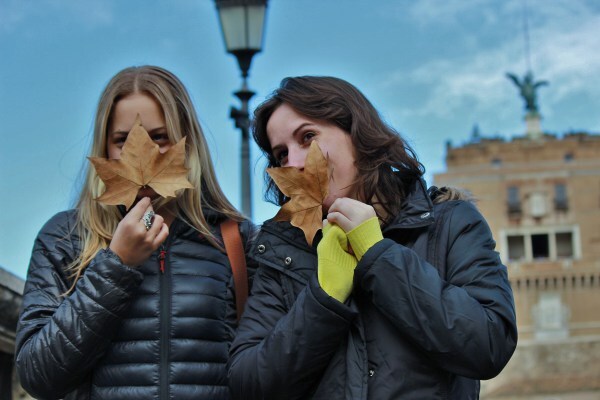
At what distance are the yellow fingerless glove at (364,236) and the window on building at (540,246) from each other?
46032 millimetres

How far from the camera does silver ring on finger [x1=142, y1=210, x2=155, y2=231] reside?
1.98 meters

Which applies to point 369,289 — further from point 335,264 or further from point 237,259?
point 237,259

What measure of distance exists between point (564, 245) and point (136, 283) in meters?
46.4

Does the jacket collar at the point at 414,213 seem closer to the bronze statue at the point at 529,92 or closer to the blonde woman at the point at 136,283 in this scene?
the blonde woman at the point at 136,283

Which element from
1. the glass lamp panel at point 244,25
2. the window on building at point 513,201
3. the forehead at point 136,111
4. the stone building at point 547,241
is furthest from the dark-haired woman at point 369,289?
the window on building at point 513,201

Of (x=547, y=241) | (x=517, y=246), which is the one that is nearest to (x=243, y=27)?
(x=517, y=246)

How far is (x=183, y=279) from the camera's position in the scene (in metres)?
2.12

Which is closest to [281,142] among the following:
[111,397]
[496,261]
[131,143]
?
[131,143]

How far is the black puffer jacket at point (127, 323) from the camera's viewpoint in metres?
1.94

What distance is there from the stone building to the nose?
4180cm

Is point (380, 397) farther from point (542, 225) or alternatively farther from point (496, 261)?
point (542, 225)

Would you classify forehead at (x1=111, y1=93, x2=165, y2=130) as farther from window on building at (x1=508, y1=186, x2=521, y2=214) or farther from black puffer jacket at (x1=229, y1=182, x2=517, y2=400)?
window on building at (x1=508, y1=186, x2=521, y2=214)

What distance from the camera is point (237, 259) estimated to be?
2.19 m

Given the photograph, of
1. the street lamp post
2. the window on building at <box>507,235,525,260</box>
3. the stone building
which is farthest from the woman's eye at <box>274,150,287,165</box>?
the window on building at <box>507,235,525,260</box>
